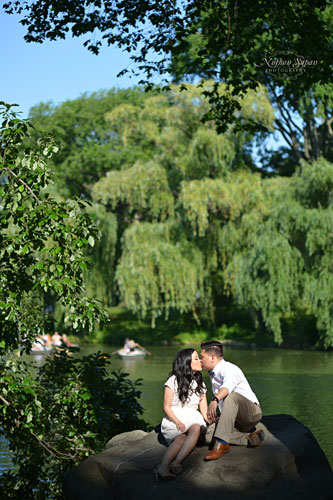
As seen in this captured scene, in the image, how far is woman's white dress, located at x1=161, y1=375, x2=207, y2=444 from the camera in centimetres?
633

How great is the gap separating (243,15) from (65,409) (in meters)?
6.50

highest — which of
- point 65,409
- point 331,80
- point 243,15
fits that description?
point 243,15

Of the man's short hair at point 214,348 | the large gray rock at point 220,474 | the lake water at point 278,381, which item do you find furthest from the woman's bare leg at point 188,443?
the lake water at point 278,381

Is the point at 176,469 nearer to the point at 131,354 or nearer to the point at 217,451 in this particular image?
the point at 217,451

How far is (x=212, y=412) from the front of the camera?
6.50 meters

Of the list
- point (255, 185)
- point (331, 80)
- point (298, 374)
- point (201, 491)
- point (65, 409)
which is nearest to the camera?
point (201, 491)

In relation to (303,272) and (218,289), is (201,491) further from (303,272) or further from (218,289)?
(218,289)

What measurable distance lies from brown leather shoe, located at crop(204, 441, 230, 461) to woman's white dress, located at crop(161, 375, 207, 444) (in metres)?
0.38

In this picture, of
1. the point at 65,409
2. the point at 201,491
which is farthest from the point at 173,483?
the point at 65,409

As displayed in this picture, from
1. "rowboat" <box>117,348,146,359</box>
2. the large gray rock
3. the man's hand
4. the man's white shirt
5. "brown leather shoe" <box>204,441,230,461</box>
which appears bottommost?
"rowboat" <box>117,348,146,359</box>

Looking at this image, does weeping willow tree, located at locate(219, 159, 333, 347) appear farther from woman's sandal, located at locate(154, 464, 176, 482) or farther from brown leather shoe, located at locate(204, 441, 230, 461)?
woman's sandal, located at locate(154, 464, 176, 482)

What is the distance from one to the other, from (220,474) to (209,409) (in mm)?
877

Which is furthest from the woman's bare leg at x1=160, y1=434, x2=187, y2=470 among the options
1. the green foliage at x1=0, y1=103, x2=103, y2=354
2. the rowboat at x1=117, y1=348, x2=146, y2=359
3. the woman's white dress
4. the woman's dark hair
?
→ the rowboat at x1=117, y1=348, x2=146, y2=359

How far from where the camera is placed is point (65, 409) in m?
7.48
